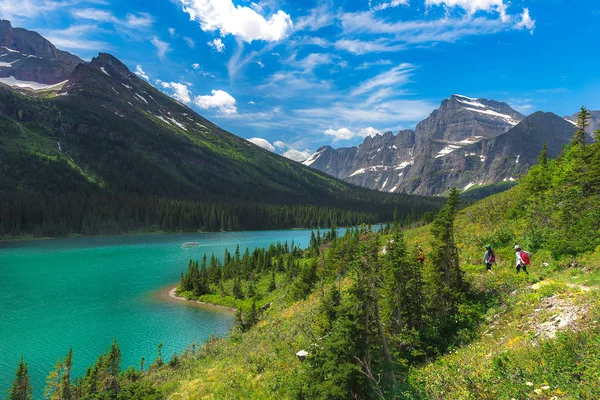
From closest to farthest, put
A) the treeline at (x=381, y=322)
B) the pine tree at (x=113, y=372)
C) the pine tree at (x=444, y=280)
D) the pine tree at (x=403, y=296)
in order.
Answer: the treeline at (x=381, y=322) → the pine tree at (x=444, y=280) → the pine tree at (x=403, y=296) → the pine tree at (x=113, y=372)

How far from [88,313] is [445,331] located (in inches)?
2116

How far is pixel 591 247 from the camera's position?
53.8 feet

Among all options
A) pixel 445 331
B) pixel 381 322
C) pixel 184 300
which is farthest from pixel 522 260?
pixel 184 300

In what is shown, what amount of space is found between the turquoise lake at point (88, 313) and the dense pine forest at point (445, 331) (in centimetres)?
1428

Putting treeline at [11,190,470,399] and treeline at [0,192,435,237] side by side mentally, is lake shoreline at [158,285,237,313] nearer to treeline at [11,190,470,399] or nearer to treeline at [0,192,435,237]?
treeline at [11,190,470,399]

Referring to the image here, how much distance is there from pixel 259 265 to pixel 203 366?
5192cm

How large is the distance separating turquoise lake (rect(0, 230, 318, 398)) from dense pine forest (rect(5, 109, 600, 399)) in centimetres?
1428

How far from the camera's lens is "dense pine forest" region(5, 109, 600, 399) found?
8438 millimetres

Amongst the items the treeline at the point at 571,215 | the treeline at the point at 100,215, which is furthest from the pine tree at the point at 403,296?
the treeline at the point at 100,215

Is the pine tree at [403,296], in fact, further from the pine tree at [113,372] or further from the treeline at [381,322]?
the pine tree at [113,372]

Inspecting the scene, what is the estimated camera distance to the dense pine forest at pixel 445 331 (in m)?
8.44

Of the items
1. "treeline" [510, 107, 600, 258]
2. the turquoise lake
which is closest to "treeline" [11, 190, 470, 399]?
"treeline" [510, 107, 600, 258]

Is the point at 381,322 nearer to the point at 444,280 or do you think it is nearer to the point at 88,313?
the point at 444,280

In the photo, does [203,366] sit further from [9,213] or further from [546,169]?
[9,213]
